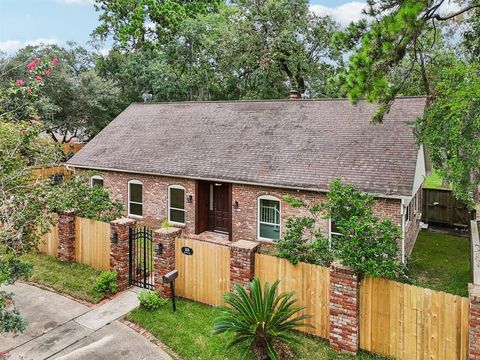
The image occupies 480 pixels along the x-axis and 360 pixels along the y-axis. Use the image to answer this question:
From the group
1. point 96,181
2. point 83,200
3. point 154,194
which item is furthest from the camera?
point 96,181

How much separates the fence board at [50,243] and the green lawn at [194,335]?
4676 mm

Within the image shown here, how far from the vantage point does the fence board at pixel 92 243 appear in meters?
10.1

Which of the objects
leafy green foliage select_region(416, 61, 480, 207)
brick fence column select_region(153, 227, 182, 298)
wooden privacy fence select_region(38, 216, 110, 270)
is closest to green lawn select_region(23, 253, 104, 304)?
wooden privacy fence select_region(38, 216, 110, 270)

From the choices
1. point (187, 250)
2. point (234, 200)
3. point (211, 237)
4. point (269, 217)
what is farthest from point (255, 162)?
point (187, 250)

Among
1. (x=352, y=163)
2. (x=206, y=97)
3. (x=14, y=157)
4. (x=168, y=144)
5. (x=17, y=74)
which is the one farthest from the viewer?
(x=206, y=97)

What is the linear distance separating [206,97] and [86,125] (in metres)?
10.0

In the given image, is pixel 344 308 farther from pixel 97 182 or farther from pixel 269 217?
pixel 97 182

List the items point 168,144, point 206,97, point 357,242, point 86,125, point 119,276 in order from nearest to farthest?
point 357,242
point 119,276
point 168,144
point 86,125
point 206,97

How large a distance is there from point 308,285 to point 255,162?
696cm

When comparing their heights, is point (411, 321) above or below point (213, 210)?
below

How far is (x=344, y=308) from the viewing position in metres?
6.70

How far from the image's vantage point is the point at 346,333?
6750 millimetres

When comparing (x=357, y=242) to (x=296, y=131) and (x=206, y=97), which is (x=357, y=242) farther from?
(x=206, y=97)

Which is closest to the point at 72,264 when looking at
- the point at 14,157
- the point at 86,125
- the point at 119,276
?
the point at 119,276
